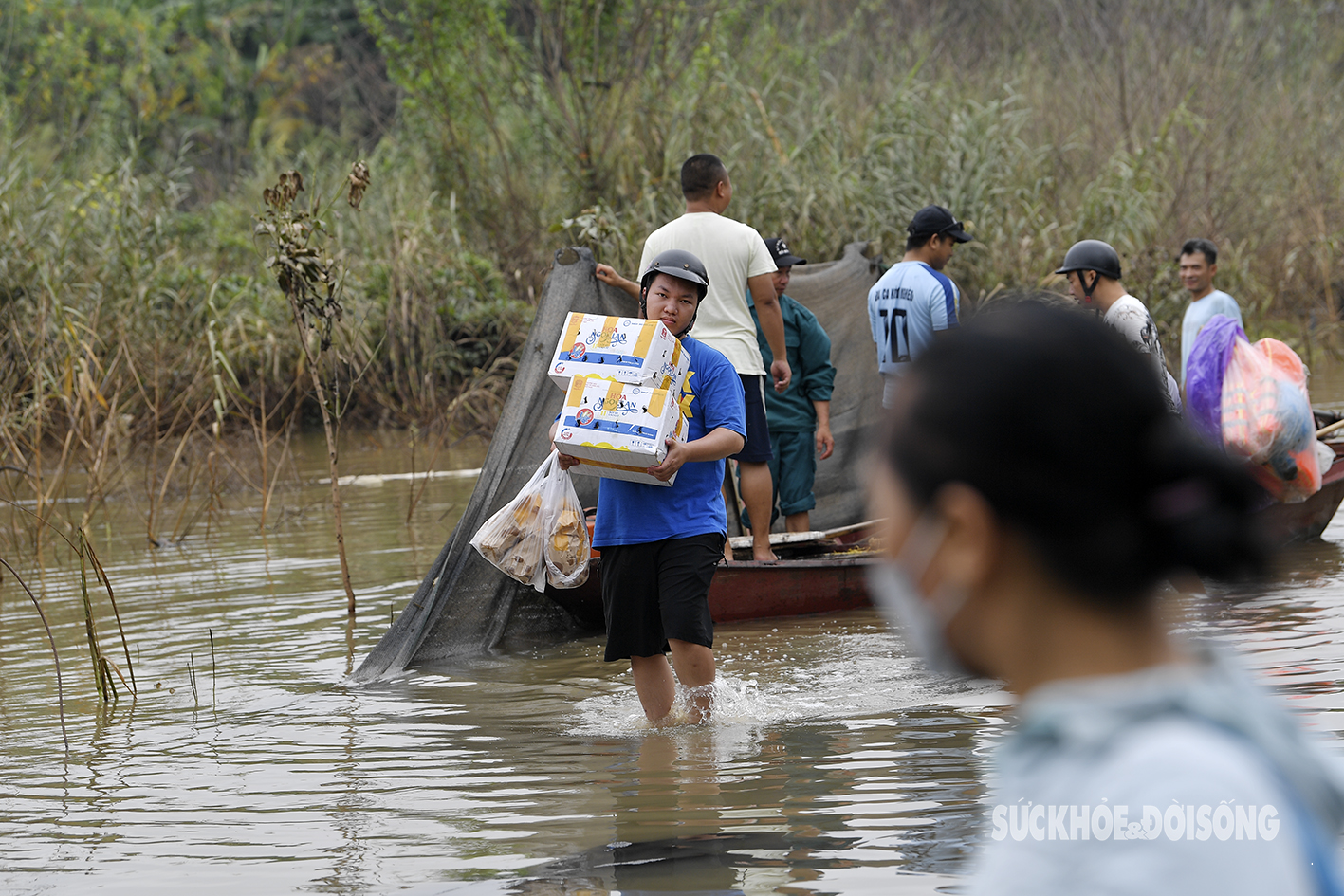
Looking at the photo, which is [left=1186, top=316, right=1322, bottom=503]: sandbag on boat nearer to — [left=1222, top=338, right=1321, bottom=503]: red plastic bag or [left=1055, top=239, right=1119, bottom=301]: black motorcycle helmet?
[left=1222, top=338, right=1321, bottom=503]: red plastic bag

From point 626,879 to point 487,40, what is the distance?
14.1 meters

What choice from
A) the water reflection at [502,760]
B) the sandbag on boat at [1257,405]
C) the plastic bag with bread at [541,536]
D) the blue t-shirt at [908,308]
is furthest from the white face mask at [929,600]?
the blue t-shirt at [908,308]

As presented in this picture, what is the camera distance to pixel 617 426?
4539 mm

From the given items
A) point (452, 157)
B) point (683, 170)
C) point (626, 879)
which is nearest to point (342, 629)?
point (683, 170)

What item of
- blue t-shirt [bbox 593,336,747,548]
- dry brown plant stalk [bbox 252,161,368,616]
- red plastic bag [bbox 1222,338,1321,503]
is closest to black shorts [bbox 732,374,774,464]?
blue t-shirt [bbox 593,336,747,548]

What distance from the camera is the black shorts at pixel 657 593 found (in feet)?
15.2

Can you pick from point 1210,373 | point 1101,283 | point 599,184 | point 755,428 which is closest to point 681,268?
point 755,428

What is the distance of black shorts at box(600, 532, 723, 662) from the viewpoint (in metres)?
4.62

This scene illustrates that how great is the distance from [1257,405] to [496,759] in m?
4.13

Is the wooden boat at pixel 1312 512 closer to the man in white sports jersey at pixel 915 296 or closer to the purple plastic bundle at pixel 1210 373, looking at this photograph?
the purple plastic bundle at pixel 1210 373

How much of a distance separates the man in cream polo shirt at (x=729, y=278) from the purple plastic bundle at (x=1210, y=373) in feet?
7.00

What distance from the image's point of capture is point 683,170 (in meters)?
6.82

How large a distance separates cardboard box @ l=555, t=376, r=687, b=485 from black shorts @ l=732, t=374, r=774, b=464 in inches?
73.4

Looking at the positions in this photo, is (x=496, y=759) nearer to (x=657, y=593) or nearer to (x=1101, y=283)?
(x=657, y=593)
